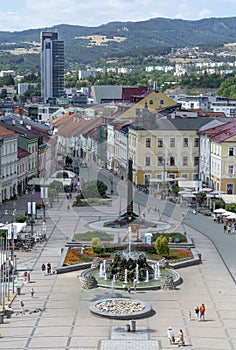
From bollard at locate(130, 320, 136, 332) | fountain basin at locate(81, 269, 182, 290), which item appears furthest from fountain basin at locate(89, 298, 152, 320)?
fountain basin at locate(81, 269, 182, 290)

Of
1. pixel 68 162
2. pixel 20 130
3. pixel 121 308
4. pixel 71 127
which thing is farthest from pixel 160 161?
pixel 121 308

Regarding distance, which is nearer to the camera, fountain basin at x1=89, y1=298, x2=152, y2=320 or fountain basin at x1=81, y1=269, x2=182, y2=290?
fountain basin at x1=89, y1=298, x2=152, y2=320

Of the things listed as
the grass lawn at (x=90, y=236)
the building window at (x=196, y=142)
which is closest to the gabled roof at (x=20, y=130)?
the building window at (x=196, y=142)

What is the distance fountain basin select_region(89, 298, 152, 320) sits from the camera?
3834cm

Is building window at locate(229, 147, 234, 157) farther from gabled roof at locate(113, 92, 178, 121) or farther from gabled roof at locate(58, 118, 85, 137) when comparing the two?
gabled roof at locate(58, 118, 85, 137)

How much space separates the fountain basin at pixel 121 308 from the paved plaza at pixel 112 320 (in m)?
0.28

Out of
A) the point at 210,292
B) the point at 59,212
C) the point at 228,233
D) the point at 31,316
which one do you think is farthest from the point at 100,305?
the point at 59,212

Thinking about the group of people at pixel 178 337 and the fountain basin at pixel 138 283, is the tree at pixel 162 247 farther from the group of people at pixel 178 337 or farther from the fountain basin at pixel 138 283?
the group of people at pixel 178 337

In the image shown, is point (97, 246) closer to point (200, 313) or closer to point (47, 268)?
point (47, 268)

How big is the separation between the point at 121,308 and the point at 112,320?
4.96 ft

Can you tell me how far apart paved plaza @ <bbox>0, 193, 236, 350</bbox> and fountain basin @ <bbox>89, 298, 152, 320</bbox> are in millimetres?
282

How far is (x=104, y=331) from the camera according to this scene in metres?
36.2

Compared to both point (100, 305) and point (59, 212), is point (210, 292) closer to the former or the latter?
point (100, 305)

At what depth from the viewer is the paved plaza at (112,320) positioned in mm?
34438
